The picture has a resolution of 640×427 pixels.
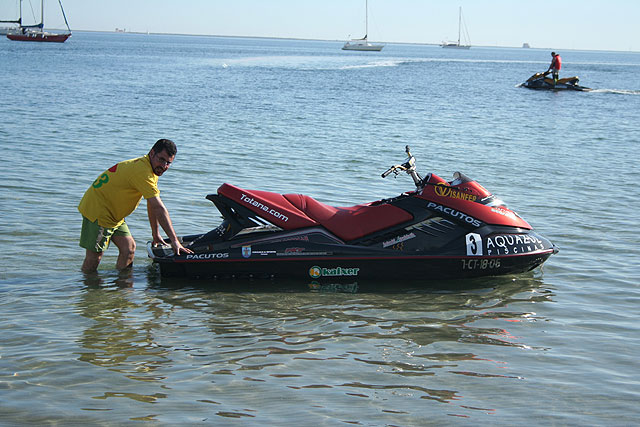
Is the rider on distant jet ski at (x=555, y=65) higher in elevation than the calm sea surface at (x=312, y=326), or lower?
higher

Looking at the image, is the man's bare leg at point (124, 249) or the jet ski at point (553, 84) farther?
the jet ski at point (553, 84)

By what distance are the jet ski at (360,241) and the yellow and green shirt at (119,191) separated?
1.71 feet

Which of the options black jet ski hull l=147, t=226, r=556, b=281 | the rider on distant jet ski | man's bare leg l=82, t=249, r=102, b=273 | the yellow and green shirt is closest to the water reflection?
black jet ski hull l=147, t=226, r=556, b=281

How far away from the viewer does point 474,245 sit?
665 cm

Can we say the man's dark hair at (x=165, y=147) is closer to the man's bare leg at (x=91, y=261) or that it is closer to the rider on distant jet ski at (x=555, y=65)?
the man's bare leg at (x=91, y=261)

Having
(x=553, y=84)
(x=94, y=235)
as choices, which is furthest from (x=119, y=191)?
(x=553, y=84)

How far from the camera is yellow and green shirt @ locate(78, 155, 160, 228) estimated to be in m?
6.21

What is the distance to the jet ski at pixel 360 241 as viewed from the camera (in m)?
6.60

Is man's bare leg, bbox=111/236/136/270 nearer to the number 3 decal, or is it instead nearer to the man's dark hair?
the man's dark hair

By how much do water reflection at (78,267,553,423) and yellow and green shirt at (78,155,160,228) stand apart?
71cm

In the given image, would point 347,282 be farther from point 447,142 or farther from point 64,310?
point 447,142

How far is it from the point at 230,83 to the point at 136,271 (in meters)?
31.4

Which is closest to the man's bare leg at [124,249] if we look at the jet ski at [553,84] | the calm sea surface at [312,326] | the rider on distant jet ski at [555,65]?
the calm sea surface at [312,326]

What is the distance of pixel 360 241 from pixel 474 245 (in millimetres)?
1094
